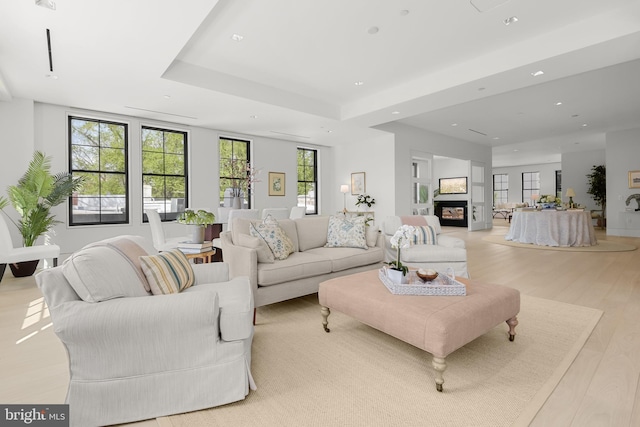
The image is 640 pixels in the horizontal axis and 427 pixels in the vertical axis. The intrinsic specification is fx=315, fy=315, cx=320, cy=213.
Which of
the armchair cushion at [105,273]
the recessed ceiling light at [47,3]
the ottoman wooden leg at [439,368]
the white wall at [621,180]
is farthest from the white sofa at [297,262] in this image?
the white wall at [621,180]

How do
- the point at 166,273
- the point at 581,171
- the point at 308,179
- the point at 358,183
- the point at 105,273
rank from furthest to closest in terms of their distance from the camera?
the point at 581,171
the point at 308,179
the point at 358,183
the point at 166,273
the point at 105,273

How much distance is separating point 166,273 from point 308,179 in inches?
280

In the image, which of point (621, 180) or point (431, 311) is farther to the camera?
point (621, 180)

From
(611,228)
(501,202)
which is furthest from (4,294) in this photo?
(501,202)

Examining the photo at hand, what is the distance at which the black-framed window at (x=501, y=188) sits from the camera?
15.5m

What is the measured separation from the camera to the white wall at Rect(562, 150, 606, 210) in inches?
435

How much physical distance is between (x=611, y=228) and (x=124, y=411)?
11595 mm

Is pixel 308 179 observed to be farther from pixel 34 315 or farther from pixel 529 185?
pixel 529 185

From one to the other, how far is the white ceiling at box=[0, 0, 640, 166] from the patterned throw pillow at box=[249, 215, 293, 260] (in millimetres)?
2045

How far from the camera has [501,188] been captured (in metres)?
15.7

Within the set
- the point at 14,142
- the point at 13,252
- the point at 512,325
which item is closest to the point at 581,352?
the point at 512,325

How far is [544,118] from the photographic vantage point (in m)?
7.21

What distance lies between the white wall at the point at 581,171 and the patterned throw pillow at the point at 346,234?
11247mm

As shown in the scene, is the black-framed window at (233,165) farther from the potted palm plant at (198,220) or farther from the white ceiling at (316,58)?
the potted palm plant at (198,220)
